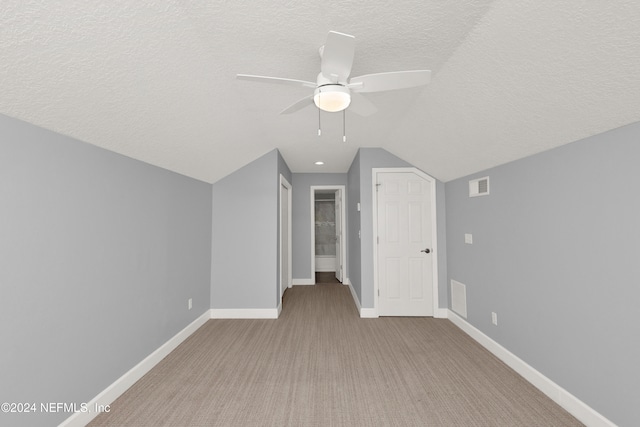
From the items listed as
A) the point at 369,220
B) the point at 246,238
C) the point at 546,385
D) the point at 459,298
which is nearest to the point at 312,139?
the point at 369,220

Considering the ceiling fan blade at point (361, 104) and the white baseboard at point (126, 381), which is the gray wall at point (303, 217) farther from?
the ceiling fan blade at point (361, 104)

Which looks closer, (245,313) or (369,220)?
(245,313)

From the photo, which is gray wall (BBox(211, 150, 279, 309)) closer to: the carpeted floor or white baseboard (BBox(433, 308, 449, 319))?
the carpeted floor

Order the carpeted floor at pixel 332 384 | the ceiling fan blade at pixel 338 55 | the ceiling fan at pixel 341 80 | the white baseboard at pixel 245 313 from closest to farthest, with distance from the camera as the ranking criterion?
the ceiling fan blade at pixel 338 55 < the ceiling fan at pixel 341 80 < the carpeted floor at pixel 332 384 < the white baseboard at pixel 245 313

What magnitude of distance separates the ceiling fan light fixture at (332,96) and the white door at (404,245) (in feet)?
8.64

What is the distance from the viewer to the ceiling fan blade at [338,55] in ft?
4.01

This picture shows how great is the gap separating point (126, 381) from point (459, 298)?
3676 millimetres

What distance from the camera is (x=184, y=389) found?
229cm

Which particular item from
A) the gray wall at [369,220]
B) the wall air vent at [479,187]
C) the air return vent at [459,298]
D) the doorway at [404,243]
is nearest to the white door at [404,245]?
the doorway at [404,243]

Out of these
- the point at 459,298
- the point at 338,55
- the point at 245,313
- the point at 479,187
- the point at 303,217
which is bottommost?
the point at 245,313

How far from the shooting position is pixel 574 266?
2010 mm

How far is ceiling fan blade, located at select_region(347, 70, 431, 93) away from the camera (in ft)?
4.82

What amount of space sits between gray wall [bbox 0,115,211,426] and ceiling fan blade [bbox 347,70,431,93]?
1848 mm

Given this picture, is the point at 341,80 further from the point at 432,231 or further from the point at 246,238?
the point at 432,231
